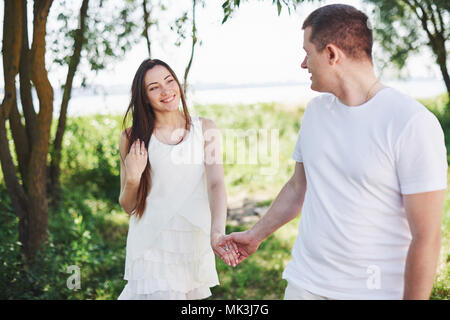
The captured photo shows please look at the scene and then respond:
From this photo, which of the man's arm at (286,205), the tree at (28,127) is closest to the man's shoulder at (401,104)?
the man's arm at (286,205)

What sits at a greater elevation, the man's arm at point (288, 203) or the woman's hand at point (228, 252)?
the man's arm at point (288, 203)

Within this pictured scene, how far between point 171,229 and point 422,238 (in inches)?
65.3

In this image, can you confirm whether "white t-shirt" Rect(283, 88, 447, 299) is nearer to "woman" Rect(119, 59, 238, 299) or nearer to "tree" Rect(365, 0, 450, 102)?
"woman" Rect(119, 59, 238, 299)

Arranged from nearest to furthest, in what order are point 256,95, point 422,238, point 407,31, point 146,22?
point 422,238, point 146,22, point 407,31, point 256,95

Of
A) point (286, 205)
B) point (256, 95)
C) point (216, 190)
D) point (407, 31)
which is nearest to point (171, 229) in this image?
point (216, 190)

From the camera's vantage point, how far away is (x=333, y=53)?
1854mm

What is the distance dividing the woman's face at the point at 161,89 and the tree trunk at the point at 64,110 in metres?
1.99

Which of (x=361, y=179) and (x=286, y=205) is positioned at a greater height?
(x=361, y=179)

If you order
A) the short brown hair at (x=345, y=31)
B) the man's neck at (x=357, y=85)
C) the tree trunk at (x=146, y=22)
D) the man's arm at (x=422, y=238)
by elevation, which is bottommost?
the man's arm at (x=422, y=238)

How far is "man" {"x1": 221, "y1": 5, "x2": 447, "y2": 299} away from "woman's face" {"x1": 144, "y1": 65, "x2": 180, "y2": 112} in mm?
1195

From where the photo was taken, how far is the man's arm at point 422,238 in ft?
5.27

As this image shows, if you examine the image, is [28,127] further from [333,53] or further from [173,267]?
[333,53]

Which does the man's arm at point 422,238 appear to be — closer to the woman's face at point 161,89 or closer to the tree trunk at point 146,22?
the woman's face at point 161,89

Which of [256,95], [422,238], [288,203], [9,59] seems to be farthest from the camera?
[256,95]
